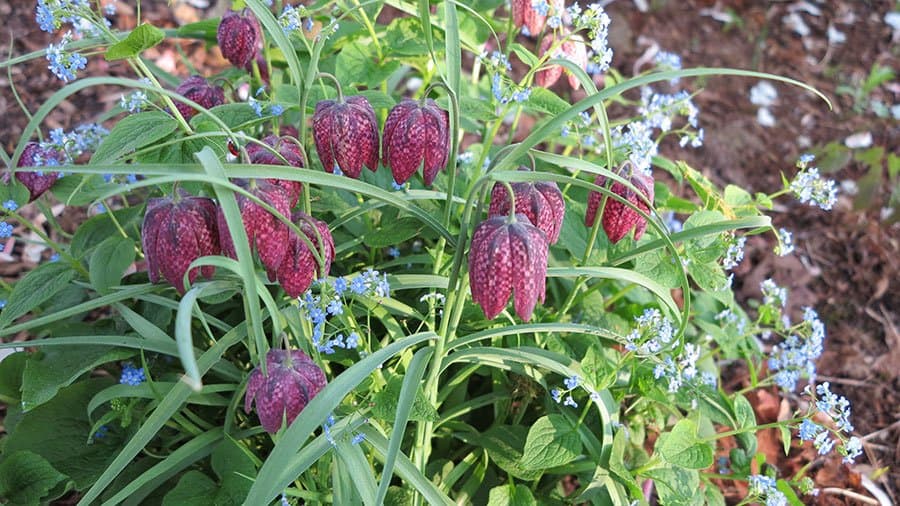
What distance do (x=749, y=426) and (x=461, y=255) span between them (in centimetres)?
68

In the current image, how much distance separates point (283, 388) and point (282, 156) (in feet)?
1.00

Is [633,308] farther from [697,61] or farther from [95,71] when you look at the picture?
[95,71]

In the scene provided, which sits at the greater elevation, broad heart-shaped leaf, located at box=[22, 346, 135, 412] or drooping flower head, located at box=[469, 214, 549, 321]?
drooping flower head, located at box=[469, 214, 549, 321]

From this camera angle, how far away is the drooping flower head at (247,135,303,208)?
1.14 meters

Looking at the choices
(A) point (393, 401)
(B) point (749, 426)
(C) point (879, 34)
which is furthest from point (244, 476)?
(C) point (879, 34)

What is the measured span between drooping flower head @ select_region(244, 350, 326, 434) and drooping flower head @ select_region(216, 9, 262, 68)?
0.63m

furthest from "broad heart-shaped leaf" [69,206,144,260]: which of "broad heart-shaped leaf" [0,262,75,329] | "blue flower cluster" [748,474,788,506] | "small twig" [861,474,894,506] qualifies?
"small twig" [861,474,894,506]

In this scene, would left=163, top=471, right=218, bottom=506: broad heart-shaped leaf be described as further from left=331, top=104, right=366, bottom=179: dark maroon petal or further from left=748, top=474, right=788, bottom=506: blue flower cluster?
left=748, top=474, right=788, bottom=506: blue flower cluster

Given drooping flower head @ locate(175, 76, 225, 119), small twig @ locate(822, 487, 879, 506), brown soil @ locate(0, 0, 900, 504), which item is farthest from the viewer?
brown soil @ locate(0, 0, 900, 504)

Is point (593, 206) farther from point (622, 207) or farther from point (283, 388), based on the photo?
point (283, 388)

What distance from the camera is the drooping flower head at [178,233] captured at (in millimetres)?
1033

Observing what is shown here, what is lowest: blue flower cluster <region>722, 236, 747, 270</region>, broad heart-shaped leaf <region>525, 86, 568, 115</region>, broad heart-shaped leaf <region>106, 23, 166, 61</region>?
blue flower cluster <region>722, 236, 747, 270</region>

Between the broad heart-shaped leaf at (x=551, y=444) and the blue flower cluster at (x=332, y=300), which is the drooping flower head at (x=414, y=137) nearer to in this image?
the blue flower cluster at (x=332, y=300)

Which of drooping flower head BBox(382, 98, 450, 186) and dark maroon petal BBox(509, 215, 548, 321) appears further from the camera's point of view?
drooping flower head BBox(382, 98, 450, 186)
